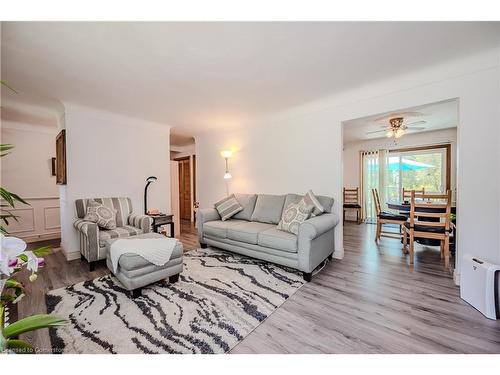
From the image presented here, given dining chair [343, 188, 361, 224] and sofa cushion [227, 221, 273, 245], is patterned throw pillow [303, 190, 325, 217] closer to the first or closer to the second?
sofa cushion [227, 221, 273, 245]

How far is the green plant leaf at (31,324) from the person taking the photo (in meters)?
0.60

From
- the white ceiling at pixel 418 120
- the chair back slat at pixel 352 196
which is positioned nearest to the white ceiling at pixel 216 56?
the white ceiling at pixel 418 120

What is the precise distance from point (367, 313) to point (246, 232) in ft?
5.21

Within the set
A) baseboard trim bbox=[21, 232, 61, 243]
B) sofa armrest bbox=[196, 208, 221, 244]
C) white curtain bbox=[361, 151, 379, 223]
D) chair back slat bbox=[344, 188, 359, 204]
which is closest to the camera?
sofa armrest bbox=[196, 208, 221, 244]

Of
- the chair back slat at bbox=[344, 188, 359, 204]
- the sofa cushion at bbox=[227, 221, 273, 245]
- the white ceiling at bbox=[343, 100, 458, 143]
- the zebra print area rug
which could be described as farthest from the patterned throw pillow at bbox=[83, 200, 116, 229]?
the chair back slat at bbox=[344, 188, 359, 204]

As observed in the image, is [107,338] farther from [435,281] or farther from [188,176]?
→ [188,176]

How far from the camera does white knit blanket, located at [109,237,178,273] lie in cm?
210

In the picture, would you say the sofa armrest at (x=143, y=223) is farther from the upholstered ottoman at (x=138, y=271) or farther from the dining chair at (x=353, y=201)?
→ the dining chair at (x=353, y=201)

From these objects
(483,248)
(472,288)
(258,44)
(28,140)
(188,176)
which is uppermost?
(258,44)

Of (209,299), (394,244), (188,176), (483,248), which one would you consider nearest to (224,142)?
(188,176)

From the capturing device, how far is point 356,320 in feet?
5.65

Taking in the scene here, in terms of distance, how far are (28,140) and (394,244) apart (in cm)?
708

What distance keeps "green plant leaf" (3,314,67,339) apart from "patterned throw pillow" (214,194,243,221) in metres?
3.03

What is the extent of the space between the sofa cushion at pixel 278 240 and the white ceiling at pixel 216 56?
182 cm
